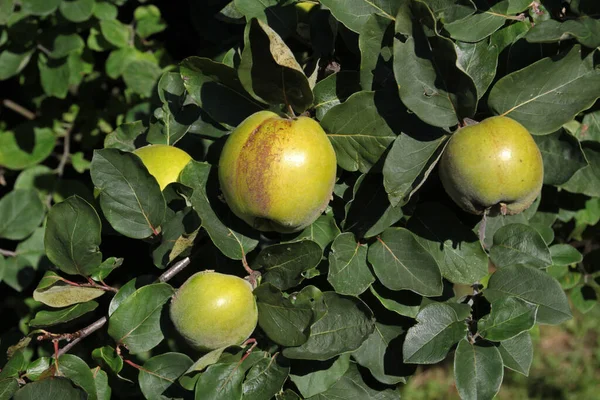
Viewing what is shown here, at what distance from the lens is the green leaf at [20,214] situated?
2426mm

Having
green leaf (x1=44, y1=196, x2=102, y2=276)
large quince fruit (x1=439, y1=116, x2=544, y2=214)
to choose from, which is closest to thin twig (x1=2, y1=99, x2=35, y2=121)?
green leaf (x1=44, y1=196, x2=102, y2=276)

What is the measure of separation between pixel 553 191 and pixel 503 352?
0.66 m

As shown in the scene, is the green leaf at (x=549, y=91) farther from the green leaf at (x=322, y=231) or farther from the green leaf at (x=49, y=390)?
the green leaf at (x=49, y=390)

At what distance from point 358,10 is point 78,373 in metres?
1.12

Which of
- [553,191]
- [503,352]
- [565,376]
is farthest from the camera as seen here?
[565,376]

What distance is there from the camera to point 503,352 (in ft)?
5.37

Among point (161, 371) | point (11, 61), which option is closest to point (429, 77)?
point (161, 371)

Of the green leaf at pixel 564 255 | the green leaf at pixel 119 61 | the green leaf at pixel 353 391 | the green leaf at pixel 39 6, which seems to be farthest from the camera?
the green leaf at pixel 119 61

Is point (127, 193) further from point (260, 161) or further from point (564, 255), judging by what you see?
point (564, 255)

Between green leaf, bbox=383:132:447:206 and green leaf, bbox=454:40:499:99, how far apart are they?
0.59 feet

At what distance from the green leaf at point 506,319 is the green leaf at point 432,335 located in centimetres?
6

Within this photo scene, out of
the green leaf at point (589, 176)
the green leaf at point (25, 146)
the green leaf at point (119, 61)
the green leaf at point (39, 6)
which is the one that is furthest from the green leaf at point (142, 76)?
the green leaf at point (589, 176)

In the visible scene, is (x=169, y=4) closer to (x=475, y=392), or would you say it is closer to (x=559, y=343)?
(x=475, y=392)

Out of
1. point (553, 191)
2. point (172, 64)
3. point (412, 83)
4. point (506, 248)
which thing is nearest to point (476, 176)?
point (412, 83)
